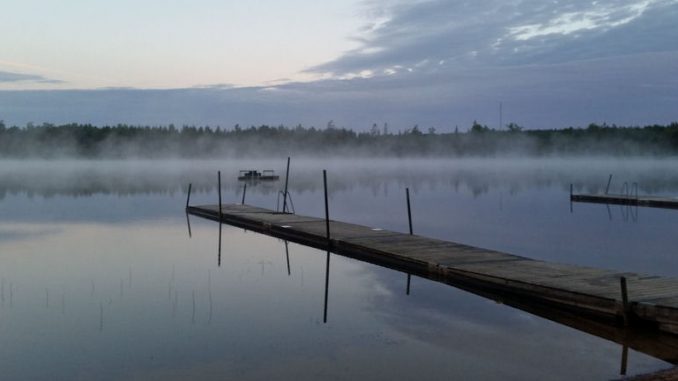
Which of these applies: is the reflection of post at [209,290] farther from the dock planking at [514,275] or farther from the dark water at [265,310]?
the dock planking at [514,275]

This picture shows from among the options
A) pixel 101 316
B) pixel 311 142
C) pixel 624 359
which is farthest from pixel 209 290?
pixel 311 142

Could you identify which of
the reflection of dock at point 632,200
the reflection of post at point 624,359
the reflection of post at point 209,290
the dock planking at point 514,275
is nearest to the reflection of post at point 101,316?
the reflection of post at point 209,290

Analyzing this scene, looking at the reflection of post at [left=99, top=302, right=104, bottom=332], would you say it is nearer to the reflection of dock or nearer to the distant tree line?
the reflection of dock

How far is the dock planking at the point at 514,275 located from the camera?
28.3ft

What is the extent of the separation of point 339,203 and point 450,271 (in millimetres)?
18216

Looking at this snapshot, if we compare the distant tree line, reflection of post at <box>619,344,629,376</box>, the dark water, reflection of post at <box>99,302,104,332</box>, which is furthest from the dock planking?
the distant tree line

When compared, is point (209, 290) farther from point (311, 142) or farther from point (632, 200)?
point (311, 142)

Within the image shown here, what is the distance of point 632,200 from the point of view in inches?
1044

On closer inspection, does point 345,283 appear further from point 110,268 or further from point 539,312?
point 110,268

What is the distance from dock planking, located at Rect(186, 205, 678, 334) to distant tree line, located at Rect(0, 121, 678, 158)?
91802 millimetres

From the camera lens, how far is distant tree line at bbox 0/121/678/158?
4254 inches

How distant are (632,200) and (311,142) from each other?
105549 mm

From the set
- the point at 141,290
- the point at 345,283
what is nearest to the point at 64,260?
the point at 141,290

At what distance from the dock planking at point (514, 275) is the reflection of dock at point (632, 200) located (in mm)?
13123
